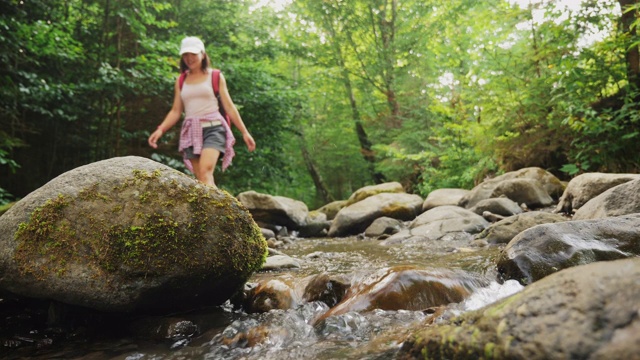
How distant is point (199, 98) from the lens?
14.4ft

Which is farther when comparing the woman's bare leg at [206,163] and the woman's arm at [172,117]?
the woman's arm at [172,117]

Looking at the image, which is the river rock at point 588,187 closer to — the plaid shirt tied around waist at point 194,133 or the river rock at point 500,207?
the river rock at point 500,207

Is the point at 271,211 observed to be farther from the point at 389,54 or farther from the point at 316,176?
the point at 316,176

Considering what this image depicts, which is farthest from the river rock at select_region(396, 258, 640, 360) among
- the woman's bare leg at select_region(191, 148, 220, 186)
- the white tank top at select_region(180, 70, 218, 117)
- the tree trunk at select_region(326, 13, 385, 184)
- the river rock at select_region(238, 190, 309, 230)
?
the tree trunk at select_region(326, 13, 385, 184)

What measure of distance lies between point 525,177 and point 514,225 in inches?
158

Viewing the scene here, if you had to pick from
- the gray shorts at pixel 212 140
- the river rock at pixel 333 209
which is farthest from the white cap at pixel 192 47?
the river rock at pixel 333 209

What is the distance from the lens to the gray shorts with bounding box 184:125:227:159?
434cm

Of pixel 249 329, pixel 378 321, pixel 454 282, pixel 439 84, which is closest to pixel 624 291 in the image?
pixel 378 321

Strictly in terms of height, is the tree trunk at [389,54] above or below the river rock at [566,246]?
above

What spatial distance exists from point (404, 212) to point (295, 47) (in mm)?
10109

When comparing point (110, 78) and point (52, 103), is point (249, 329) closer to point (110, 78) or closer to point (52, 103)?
point (110, 78)

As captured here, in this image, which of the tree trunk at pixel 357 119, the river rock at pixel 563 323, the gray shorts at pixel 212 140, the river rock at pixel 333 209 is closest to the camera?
the river rock at pixel 563 323

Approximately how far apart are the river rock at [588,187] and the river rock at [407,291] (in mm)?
3700

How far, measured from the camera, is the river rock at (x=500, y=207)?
23.0 feet
